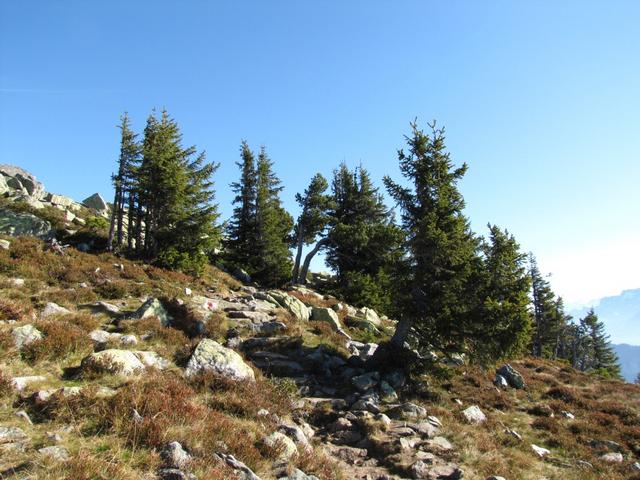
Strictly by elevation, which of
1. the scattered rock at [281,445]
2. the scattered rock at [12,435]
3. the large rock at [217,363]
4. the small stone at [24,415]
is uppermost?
the large rock at [217,363]

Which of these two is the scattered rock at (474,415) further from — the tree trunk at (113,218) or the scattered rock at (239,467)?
the tree trunk at (113,218)

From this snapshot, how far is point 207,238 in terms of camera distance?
27.0 m

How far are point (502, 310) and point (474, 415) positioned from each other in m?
4.57

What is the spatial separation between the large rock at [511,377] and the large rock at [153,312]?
15513 millimetres

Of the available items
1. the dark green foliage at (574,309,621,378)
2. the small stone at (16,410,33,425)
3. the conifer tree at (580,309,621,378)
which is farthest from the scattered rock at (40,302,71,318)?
the conifer tree at (580,309,621,378)

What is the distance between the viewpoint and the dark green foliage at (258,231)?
109 feet

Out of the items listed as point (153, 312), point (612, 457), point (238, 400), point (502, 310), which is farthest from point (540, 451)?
point (153, 312)

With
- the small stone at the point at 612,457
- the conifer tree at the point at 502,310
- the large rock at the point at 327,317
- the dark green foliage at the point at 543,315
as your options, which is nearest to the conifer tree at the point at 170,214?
the large rock at the point at 327,317

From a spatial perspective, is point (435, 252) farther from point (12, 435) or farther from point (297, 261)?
point (297, 261)

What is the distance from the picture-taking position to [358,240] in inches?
1312

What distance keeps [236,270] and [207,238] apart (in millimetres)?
6367

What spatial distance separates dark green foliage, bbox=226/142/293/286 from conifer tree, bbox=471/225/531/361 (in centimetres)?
1970

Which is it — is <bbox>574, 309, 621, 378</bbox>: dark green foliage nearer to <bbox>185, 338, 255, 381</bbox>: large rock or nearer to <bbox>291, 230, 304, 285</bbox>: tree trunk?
<bbox>291, 230, 304, 285</bbox>: tree trunk

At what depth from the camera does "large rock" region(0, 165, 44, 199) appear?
40509 millimetres
